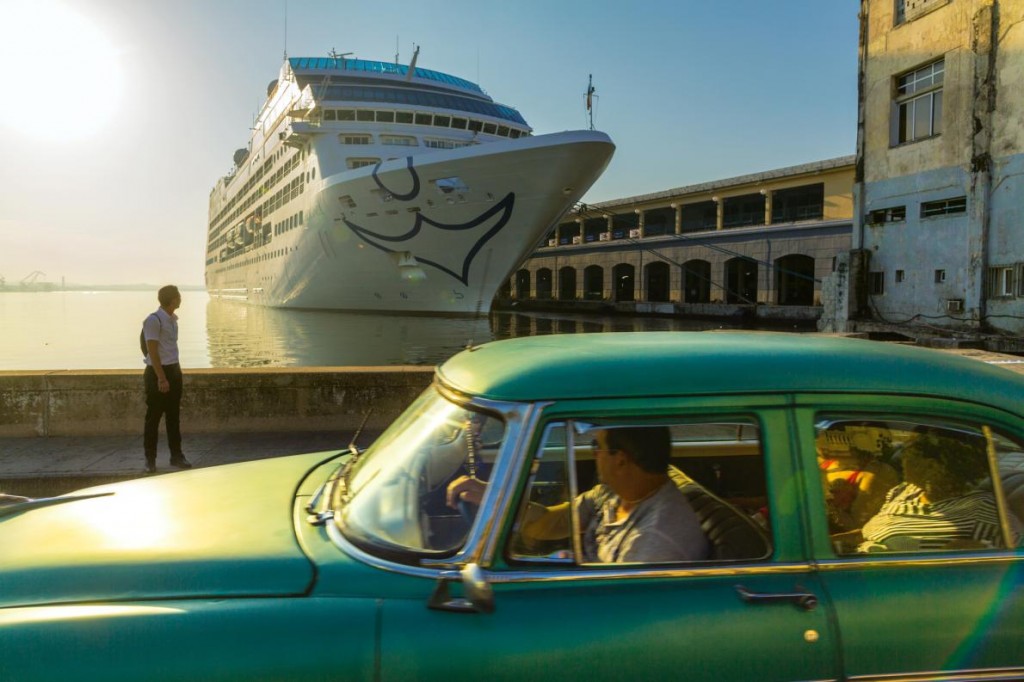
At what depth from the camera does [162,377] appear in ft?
20.6

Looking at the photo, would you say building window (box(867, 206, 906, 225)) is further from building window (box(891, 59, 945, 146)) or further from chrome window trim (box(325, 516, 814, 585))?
chrome window trim (box(325, 516, 814, 585))

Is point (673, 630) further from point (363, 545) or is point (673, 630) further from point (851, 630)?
point (363, 545)

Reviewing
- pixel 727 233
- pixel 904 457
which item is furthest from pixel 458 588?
pixel 727 233

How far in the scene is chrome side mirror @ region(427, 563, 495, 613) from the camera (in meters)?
1.72

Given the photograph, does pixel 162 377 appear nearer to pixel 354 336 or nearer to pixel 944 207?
pixel 944 207

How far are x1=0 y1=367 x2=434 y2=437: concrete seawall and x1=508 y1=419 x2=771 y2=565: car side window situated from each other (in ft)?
→ 19.2

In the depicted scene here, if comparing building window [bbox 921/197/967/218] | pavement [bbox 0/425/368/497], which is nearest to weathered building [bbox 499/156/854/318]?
building window [bbox 921/197/967/218]

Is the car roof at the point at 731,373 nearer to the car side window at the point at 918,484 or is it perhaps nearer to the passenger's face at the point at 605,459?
the car side window at the point at 918,484

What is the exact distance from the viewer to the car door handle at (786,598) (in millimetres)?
1805

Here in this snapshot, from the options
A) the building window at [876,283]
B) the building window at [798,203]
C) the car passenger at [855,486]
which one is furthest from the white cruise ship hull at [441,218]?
the car passenger at [855,486]

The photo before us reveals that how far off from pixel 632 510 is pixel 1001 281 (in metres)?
19.1

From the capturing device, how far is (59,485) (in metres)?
6.14

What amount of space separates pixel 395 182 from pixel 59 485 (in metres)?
24.4

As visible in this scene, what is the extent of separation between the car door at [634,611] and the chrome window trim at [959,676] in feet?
0.48
